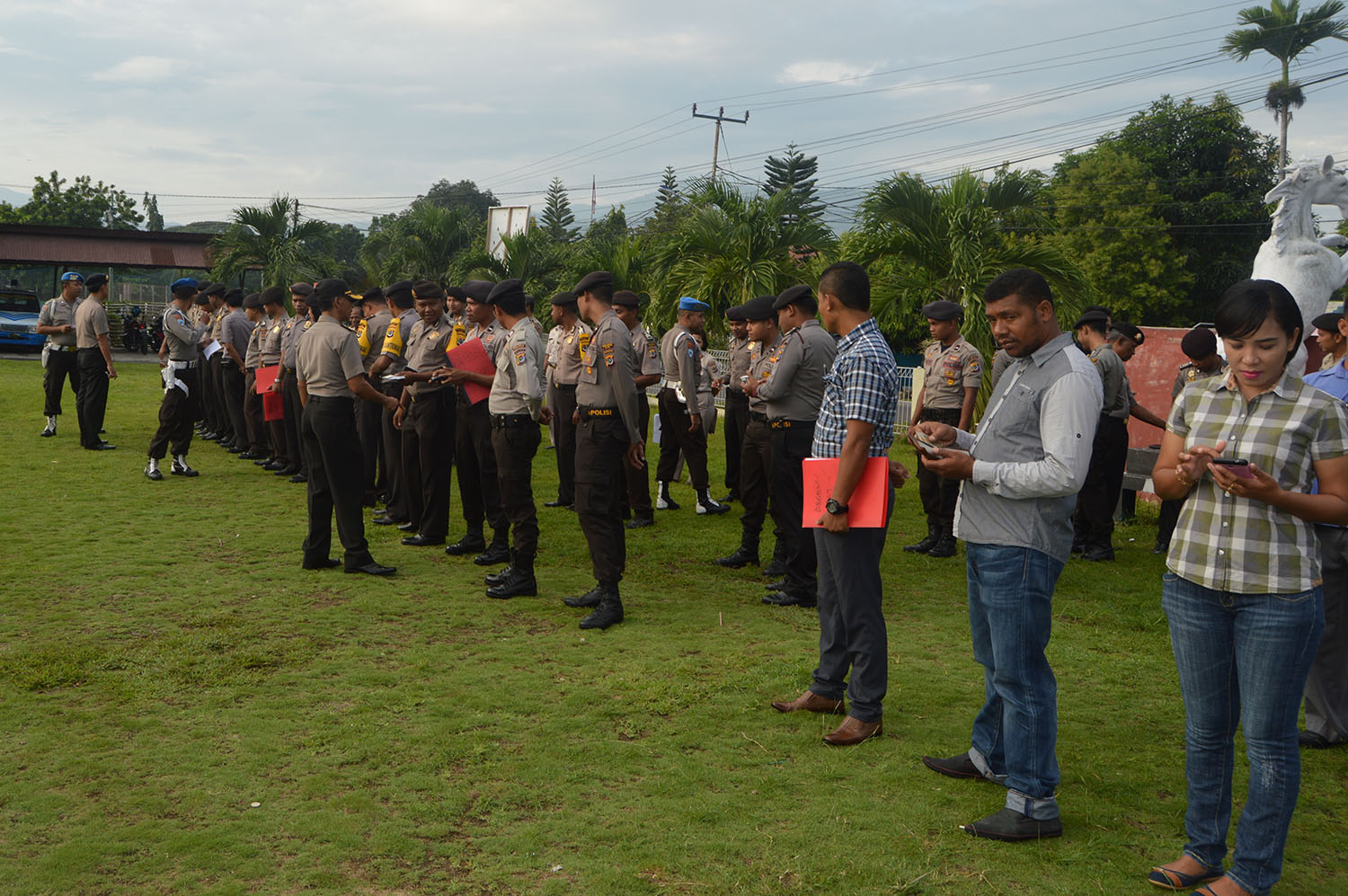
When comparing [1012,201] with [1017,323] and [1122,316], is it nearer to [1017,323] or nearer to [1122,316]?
[1017,323]

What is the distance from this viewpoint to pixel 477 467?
25.7ft

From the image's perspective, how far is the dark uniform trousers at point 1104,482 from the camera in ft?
27.6

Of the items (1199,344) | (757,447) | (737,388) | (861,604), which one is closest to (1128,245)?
(737,388)

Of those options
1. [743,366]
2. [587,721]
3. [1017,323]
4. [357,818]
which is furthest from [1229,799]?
[743,366]

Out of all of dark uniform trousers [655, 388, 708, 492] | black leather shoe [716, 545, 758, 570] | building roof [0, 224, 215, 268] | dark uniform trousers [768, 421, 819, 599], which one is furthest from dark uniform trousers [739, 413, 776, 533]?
building roof [0, 224, 215, 268]

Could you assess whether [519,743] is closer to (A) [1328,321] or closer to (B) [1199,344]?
(A) [1328,321]

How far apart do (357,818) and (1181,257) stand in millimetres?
36774

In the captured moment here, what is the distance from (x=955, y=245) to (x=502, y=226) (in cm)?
1489

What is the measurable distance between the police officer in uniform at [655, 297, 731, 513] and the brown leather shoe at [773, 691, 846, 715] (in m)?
5.05

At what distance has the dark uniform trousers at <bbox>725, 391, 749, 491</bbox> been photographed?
9711mm

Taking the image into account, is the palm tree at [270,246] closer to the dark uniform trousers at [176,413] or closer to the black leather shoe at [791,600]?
the dark uniform trousers at [176,413]

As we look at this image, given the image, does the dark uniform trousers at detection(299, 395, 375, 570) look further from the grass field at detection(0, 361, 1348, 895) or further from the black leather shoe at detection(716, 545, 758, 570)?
the black leather shoe at detection(716, 545, 758, 570)

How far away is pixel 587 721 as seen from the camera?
15.3ft

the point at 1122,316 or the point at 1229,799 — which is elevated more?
the point at 1122,316
